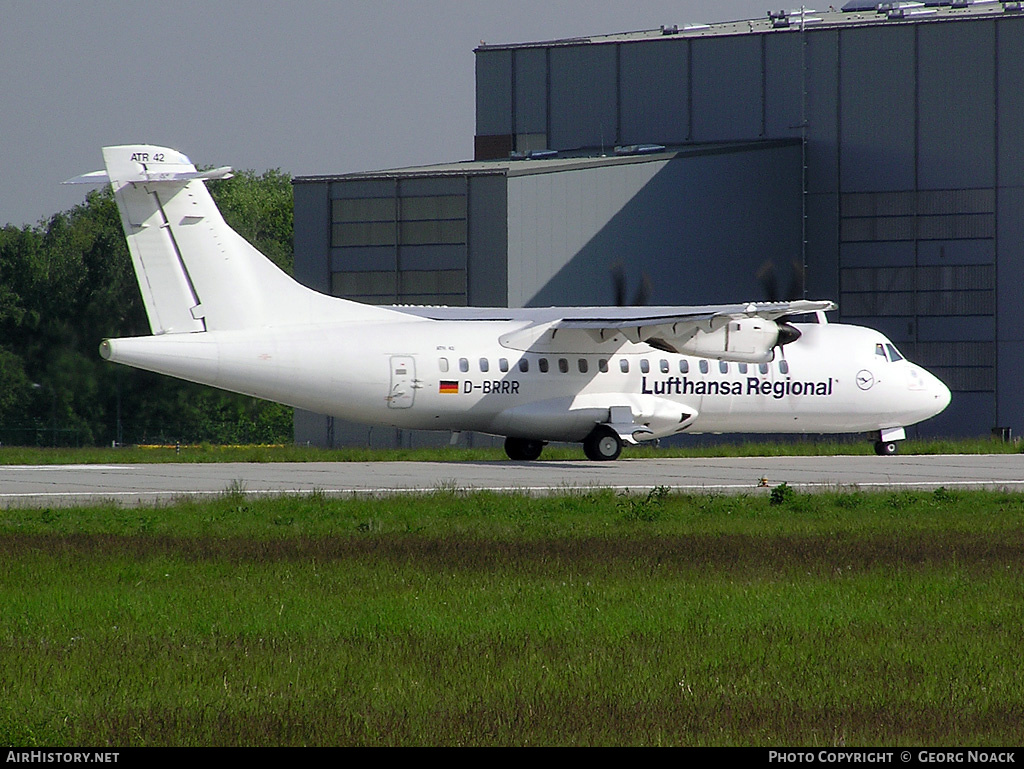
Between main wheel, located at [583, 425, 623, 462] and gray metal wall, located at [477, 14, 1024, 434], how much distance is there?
21293 millimetres

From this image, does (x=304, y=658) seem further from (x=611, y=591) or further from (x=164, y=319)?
(x=164, y=319)

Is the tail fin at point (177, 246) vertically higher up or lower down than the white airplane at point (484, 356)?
higher up

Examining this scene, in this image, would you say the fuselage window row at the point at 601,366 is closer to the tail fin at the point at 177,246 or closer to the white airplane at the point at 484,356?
the white airplane at the point at 484,356

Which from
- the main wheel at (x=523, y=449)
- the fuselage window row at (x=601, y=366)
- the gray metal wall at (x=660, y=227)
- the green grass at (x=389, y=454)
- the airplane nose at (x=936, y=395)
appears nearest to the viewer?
the fuselage window row at (x=601, y=366)

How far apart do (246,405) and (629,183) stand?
57.5ft

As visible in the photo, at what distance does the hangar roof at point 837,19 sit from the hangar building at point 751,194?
239 mm

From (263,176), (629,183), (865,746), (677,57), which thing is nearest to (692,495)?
(865,746)

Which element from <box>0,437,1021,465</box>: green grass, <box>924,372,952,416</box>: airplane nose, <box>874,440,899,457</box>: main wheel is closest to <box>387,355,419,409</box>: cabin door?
<box>0,437,1021,465</box>: green grass

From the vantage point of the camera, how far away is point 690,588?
12383 mm

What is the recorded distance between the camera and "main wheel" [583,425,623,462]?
3181 cm

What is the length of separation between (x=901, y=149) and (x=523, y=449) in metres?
29.5

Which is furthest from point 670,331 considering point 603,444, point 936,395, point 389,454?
point 936,395

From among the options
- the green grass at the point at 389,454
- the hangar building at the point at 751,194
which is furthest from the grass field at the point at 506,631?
the hangar building at the point at 751,194

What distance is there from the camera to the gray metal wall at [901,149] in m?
54.2
